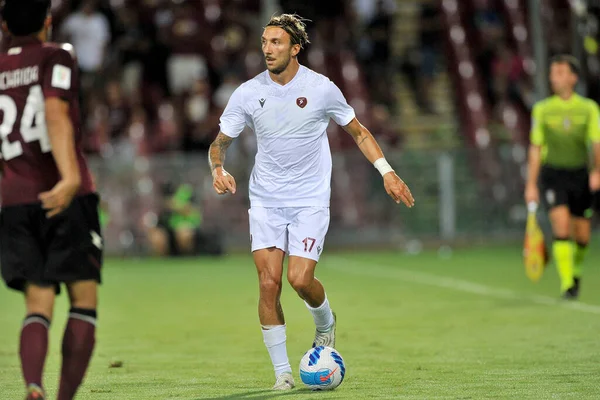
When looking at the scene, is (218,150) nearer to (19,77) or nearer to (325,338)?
(325,338)

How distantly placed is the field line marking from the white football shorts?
4.91 m

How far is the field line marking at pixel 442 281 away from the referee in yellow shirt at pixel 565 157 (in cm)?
48

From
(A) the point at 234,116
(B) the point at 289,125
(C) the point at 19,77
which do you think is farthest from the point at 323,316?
(C) the point at 19,77

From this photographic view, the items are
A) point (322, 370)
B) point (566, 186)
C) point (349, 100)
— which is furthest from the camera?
point (349, 100)

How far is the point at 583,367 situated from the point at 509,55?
1757 cm

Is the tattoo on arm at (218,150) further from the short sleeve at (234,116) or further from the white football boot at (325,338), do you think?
the white football boot at (325,338)

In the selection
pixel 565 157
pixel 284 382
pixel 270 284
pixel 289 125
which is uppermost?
pixel 289 125

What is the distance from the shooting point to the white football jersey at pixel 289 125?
8125 mm

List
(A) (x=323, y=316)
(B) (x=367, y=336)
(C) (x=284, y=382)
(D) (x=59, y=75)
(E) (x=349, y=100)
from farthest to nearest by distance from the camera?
(E) (x=349, y=100)
(B) (x=367, y=336)
(A) (x=323, y=316)
(C) (x=284, y=382)
(D) (x=59, y=75)

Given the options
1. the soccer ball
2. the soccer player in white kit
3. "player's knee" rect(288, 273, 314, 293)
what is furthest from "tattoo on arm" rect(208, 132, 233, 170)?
the soccer ball

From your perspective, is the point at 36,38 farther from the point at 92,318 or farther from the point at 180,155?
the point at 180,155

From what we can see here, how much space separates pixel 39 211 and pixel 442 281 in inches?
436

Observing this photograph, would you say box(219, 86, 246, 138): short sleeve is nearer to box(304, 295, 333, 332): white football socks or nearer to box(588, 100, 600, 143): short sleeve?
box(304, 295, 333, 332): white football socks

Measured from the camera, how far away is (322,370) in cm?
780
